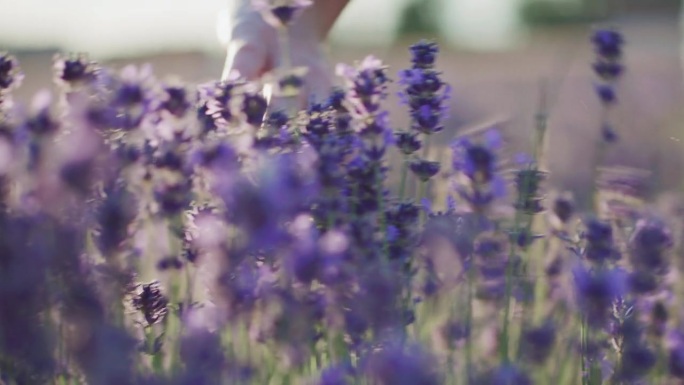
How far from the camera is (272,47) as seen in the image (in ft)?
9.46

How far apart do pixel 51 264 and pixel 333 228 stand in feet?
1.74

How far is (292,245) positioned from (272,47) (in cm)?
131

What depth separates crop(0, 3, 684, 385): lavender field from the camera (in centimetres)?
143

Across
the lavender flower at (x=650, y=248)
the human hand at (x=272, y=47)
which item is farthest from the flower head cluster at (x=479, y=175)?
the human hand at (x=272, y=47)

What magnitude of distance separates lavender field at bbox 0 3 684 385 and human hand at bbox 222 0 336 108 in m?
0.62

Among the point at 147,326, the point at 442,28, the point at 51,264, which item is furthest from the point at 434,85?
the point at 442,28

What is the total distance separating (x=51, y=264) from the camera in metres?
1.43

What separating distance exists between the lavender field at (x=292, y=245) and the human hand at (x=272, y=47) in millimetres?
618

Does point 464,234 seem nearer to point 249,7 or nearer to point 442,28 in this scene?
point 249,7

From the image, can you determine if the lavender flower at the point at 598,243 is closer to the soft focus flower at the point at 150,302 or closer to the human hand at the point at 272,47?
the soft focus flower at the point at 150,302

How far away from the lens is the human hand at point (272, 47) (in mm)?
2818

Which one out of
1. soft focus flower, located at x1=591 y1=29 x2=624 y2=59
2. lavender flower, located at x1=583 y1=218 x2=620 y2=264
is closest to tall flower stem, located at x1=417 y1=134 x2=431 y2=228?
lavender flower, located at x1=583 y1=218 x2=620 y2=264

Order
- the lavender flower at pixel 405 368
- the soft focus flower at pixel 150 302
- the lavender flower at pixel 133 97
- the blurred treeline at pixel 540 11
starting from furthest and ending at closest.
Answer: the blurred treeline at pixel 540 11
the lavender flower at pixel 133 97
the soft focus flower at pixel 150 302
the lavender flower at pixel 405 368

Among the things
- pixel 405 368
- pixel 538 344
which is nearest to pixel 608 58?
pixel 538 344
